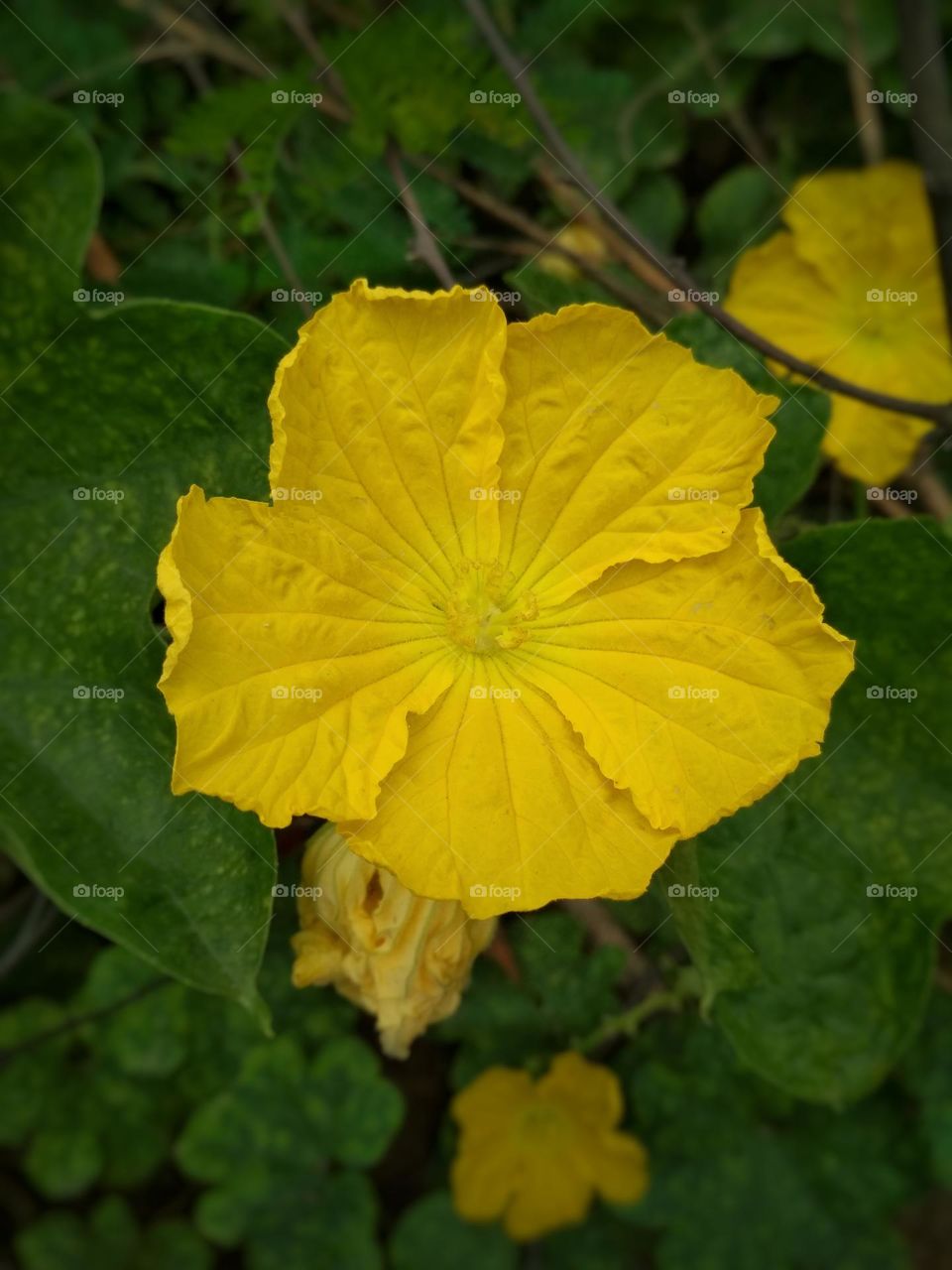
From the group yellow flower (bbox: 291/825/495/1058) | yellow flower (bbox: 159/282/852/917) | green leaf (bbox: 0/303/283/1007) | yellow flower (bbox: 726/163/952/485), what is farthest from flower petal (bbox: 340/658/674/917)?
yellow flower (bbox: 726/163/952/485)

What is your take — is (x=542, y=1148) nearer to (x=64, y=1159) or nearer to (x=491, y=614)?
(x=64, y=1159)

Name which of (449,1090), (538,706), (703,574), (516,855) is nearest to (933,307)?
(703,574)

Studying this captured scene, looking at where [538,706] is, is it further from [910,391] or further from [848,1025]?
[910,391]

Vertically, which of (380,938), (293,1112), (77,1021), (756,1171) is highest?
(380,938)

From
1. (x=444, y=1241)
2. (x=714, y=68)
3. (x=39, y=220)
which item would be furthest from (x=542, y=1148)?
(x=714, y=68)

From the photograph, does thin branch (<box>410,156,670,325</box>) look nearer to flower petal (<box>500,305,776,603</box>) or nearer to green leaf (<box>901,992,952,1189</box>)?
flower petal (<box>500,305,776,603</box>)

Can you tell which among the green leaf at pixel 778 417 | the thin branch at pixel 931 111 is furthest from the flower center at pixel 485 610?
the thin branch at pixel 931 111

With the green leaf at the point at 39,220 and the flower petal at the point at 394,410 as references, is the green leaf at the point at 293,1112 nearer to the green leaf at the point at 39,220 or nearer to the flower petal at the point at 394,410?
the flower petal at the point at 394,410
